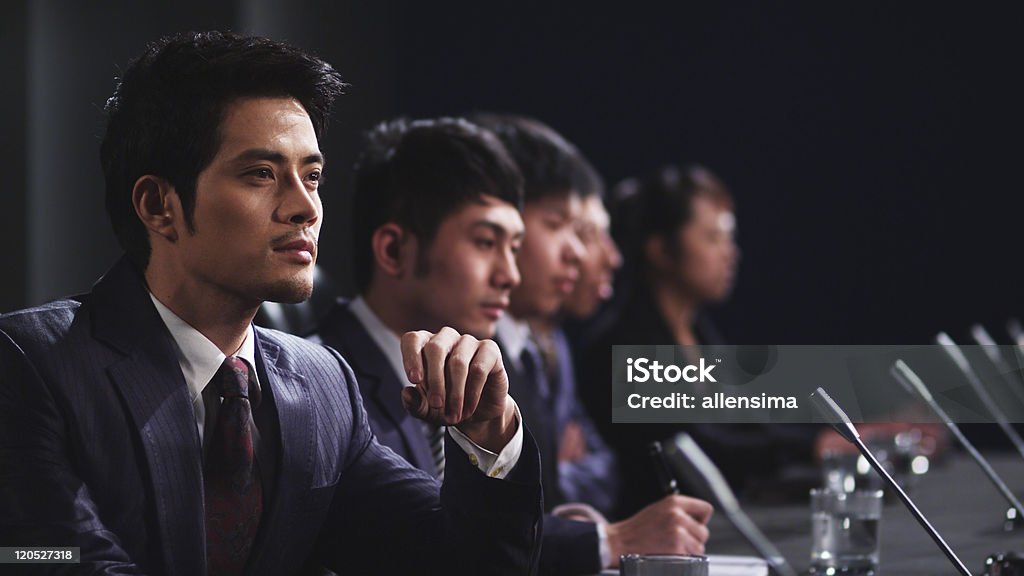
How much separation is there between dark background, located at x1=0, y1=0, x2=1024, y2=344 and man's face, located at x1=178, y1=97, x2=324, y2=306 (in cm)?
404

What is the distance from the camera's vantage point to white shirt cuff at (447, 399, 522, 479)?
4.36 ft

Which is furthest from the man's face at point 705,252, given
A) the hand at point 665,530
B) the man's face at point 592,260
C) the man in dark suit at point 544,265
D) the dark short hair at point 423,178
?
the hand at point 665,530

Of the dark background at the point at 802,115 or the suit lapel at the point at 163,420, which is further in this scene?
the dark background at the point at 802,115

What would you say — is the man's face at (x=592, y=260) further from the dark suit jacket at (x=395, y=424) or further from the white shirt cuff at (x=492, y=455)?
the white shirt cuff at (x=492, y=455)

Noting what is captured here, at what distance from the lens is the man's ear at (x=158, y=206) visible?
1.28 metres

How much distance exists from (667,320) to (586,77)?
223 centimetres

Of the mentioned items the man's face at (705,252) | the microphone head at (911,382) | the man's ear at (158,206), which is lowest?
the microphone head at (911,382)

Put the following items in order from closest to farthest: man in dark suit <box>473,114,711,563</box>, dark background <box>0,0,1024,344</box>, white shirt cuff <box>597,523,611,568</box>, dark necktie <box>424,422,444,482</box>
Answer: white shirt cuff <box>597,523,611,568</box> < dark necktie <box>424,422,444,482</box> < man in dark suit <box>473,114,711,563</box> < dark background <box>0,0,1024,344</box>

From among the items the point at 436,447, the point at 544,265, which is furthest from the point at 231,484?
the point at 544,265

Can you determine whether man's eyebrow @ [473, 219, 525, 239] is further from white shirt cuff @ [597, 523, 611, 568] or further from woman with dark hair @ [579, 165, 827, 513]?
woman with dark hair @ [579, 165, 827, 513]

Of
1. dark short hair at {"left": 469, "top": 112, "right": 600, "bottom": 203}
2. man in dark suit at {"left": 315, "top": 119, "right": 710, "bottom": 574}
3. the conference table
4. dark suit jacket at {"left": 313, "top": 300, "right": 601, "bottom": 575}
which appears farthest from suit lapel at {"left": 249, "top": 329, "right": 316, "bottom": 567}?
dark short hair at {"left": 469, "top": 112, "right": 600, "bottom": 203}

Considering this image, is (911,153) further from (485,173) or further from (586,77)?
(485,173)

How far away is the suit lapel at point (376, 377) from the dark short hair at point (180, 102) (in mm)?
550

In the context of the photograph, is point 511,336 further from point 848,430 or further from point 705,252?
point 705,252
